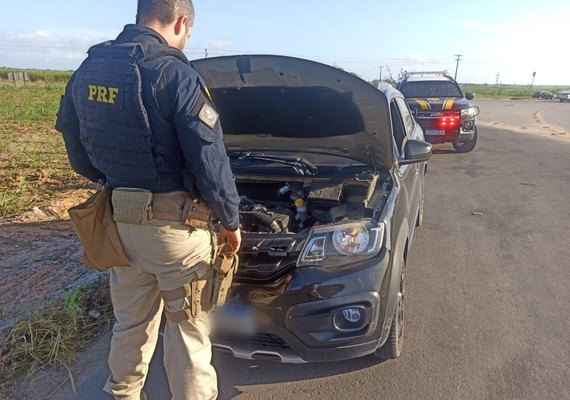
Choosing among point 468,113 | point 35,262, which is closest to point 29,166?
point 35,262

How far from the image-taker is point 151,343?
2.27 meters

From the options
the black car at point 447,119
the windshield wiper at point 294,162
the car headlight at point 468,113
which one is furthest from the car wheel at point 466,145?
the windshield wiper at point 294,162

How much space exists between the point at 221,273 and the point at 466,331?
189 centimetres

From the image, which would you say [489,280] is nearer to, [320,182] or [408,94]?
[320,182]

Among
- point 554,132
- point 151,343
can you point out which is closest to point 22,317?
point 151,343

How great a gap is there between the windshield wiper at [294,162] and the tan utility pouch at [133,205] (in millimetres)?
1677

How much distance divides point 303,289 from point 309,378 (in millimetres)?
667

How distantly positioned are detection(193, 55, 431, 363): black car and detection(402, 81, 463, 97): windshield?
7479 millimetres

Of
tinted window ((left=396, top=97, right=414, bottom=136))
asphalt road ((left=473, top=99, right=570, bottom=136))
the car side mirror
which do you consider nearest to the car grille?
the car side mirror

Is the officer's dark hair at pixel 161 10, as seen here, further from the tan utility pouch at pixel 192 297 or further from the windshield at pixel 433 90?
the windshield at pixel 433 90

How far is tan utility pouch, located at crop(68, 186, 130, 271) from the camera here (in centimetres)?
194

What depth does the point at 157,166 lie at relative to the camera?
70.6 inches

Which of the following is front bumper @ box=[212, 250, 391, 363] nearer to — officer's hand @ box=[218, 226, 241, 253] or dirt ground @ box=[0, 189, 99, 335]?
officer's hand @ box=[218, 226, 241, 253]

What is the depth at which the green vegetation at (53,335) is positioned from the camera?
2588 mm
